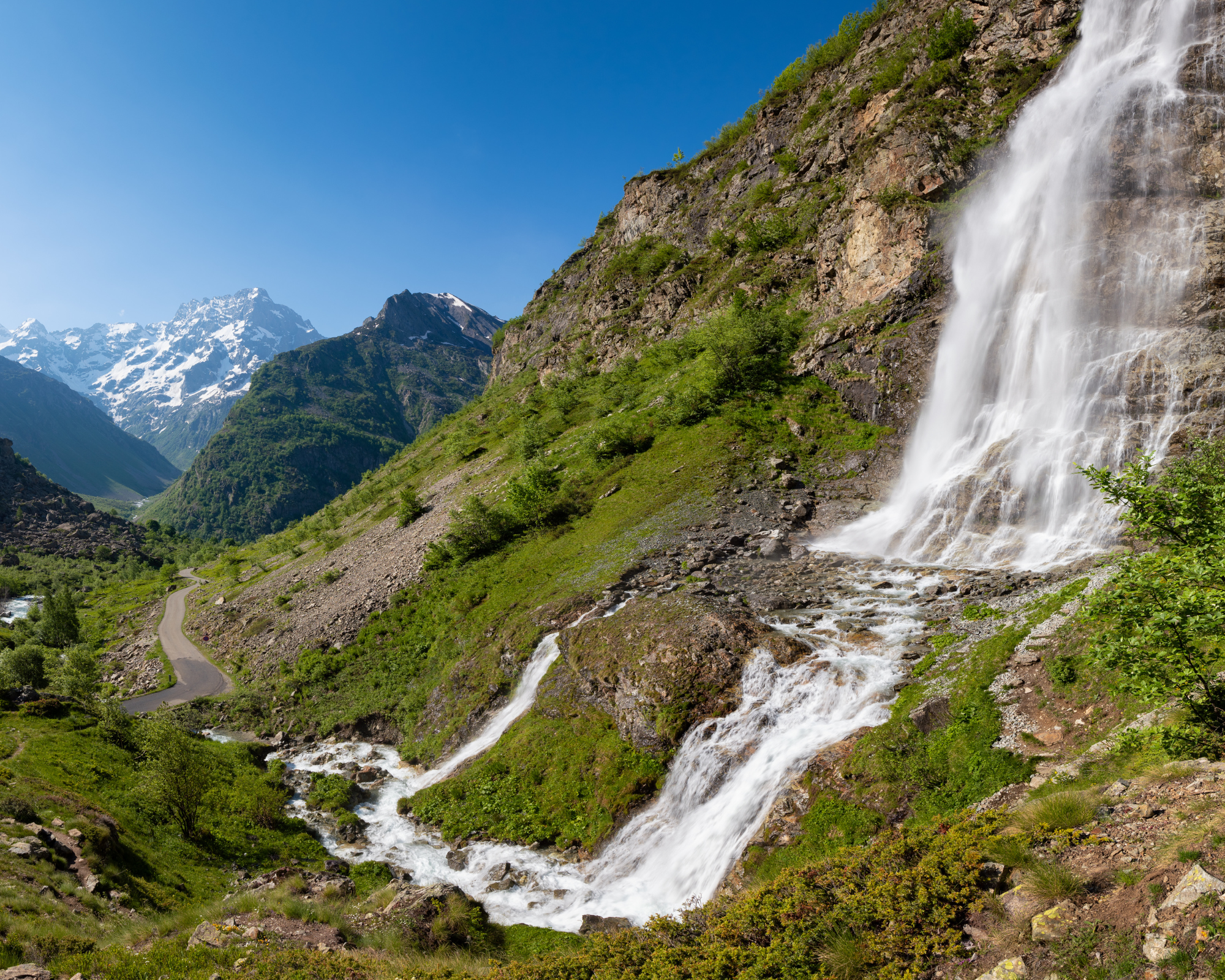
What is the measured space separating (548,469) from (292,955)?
142ft

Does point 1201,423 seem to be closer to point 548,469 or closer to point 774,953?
point 774,953

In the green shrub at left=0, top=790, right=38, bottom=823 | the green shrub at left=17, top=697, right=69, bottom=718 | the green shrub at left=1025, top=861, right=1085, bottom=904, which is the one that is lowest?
the green shrub at left=17, top=697, right=69, bottom=718

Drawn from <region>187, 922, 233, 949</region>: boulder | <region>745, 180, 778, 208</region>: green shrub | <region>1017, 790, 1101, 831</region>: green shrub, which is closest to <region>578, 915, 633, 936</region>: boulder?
<region>187, 922, 233, 949</region>: boulder

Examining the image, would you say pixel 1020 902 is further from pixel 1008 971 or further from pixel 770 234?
pixel 770 234

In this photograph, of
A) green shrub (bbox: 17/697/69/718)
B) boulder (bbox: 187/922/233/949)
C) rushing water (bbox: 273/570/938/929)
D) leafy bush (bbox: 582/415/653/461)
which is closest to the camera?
boulder (bbox: 187/922/233/949)

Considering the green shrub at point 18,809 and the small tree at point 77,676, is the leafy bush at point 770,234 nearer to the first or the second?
the green shrub at point 18,809

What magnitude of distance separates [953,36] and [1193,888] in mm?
83226

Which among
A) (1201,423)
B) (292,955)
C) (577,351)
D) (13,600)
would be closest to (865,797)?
(292,955)

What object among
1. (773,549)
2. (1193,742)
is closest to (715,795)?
(1193,742)

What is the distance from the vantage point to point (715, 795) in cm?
1978

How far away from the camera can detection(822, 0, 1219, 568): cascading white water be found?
29.8 meters

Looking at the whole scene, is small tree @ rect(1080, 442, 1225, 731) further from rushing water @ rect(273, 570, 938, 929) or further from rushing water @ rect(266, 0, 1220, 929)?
rushing water @ rect(266, 0, 1220, 929)

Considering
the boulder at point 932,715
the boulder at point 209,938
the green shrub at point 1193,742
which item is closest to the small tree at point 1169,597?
the green shrub at point 1193,742

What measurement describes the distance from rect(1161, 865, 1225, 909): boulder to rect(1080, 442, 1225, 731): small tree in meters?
3.26
